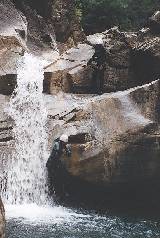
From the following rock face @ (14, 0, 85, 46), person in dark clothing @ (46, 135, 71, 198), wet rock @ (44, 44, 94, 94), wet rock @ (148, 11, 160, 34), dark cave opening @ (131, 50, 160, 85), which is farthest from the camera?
rock face @ (14, 0, 85, 46)

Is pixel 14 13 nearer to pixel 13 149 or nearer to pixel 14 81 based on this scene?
pixel 14 81

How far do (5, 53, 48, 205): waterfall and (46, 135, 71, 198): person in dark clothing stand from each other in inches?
15.8

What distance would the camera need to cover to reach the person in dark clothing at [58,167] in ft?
65.9

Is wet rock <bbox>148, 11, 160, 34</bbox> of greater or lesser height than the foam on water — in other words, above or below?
above

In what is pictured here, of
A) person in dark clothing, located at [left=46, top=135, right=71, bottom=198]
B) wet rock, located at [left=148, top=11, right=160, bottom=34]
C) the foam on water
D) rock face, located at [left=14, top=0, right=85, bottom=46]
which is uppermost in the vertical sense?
rock face, located at [left=14, top=0, right=85, bottom=46]

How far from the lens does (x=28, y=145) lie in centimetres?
2273

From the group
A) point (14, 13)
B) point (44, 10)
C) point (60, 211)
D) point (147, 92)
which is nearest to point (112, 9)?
point (44, 10)

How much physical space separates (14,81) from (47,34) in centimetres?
886

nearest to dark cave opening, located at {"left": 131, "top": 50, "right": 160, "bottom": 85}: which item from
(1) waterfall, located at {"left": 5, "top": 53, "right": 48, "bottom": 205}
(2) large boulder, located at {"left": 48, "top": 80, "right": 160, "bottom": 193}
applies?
(2) large boulder, located at {"left": 48, "top": 80, "right": 160, "bottom": 193}

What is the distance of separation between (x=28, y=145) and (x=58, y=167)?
2679 mm

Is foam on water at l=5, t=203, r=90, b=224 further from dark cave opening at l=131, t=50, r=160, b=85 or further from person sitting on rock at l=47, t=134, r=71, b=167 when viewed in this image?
dark cave opening at l=131, t=50, r=160, b=85

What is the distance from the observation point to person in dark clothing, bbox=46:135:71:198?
65.9 feet

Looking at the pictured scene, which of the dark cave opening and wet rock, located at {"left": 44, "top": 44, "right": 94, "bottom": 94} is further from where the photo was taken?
wet rock, located at {"left": 44, "top": 44, "right": 94, "bottom": 94}

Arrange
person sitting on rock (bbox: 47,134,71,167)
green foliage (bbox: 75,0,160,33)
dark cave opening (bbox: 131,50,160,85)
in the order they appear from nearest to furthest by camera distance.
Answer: person sitting on rock (bbox: 47,134,71,167) < dark cave opening (bbox: 131,50,160,85) < green foliage (bbox: 75,0,160,33)
